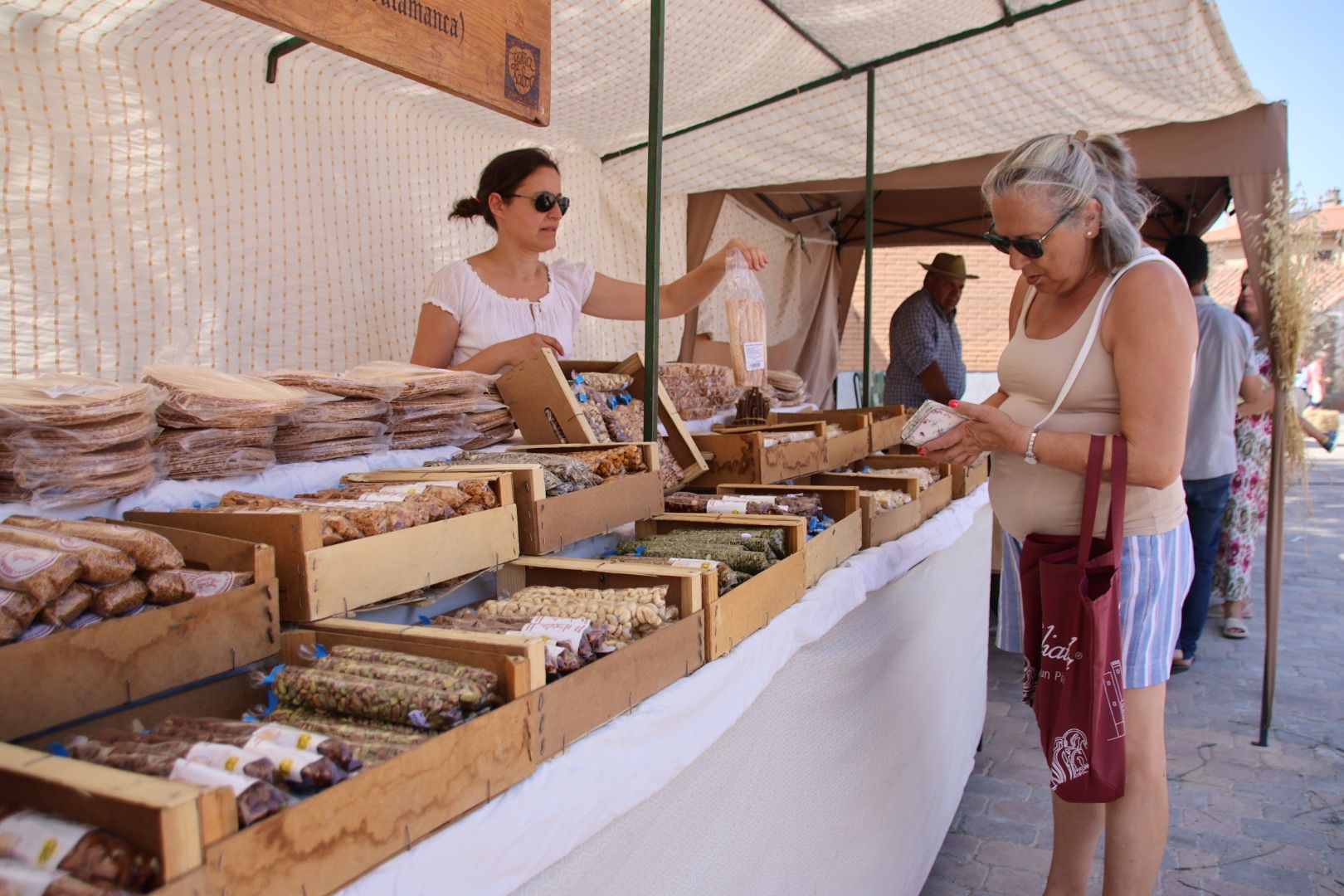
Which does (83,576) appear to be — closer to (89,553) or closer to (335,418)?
(89,553)

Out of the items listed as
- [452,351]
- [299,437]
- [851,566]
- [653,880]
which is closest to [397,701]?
[653,880]

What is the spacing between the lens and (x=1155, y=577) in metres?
2.06

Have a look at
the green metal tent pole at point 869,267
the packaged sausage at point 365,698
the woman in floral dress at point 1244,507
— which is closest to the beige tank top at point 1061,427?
the packaged sausage at point 365,698

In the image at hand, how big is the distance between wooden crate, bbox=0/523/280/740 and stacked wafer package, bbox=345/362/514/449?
2.81 ft

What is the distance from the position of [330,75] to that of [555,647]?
353cm

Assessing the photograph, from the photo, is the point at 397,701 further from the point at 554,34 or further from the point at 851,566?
the point at 554,34

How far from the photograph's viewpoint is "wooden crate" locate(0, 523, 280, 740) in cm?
103

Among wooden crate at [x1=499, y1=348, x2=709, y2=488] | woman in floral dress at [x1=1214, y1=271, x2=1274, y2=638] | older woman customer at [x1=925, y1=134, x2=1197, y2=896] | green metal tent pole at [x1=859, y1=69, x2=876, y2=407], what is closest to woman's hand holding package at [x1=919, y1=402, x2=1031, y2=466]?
older woman customer at [x1=925, y1=134, x2=1197, y2=896]

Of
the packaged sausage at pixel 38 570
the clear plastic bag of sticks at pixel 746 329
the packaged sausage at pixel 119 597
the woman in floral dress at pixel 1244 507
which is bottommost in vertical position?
the woman in floral dress at pixel 1244 507

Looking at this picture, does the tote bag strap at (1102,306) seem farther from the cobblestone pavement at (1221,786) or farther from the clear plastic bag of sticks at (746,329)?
the cobblestone pavement at (1221,786)

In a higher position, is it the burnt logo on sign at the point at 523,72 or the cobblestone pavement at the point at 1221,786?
the burnt logo on sign at the point at 523,72

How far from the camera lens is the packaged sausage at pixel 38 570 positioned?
1129mm

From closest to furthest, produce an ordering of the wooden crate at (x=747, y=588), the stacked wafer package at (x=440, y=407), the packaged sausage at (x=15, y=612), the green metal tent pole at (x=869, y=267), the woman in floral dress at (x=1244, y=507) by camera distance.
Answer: the packaged sausage at (x=15, y=612), the wooden crate at (x=747, y=588), the stacked wafer package at (x=440, y=407), the green metal tent pole at (x=869, y=267), the woman in floral dress at (x=1244, y=507)

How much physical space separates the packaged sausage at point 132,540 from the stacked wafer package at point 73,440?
125 millimetres
